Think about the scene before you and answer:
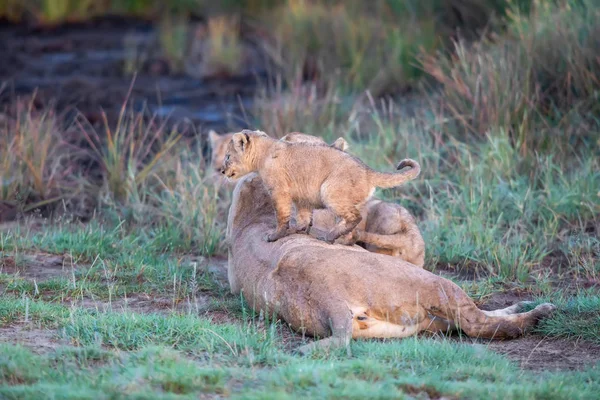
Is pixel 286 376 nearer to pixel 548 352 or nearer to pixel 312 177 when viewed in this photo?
pixel 548 352

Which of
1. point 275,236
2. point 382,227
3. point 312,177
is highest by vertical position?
point 312,177

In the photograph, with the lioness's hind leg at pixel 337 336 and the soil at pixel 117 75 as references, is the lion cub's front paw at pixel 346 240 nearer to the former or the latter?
the lioness's hind leg at pixel 337 336

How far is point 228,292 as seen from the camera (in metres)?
6.74

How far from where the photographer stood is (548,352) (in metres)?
5.51

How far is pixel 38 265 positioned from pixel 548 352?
12.5ft

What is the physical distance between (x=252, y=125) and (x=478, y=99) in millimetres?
2829

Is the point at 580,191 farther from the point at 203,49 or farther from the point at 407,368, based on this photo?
the point at 203,49

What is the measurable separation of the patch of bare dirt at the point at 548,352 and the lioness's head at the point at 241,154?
2034 millimetres

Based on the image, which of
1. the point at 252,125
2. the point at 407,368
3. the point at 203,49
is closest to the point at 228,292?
the point at 407,368

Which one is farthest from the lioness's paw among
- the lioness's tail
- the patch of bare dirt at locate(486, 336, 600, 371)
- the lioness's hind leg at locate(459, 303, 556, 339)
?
the lioness's tail

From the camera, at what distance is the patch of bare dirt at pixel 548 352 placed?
5277 millimetres

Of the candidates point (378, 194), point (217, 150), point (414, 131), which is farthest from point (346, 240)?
point (414, 131)

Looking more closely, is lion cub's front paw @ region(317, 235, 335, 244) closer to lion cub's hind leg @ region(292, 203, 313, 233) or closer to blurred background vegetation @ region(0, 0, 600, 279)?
lion cub's hind leg @ region(292, 203, 313, 233)

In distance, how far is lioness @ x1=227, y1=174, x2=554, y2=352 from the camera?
17.7 ft
